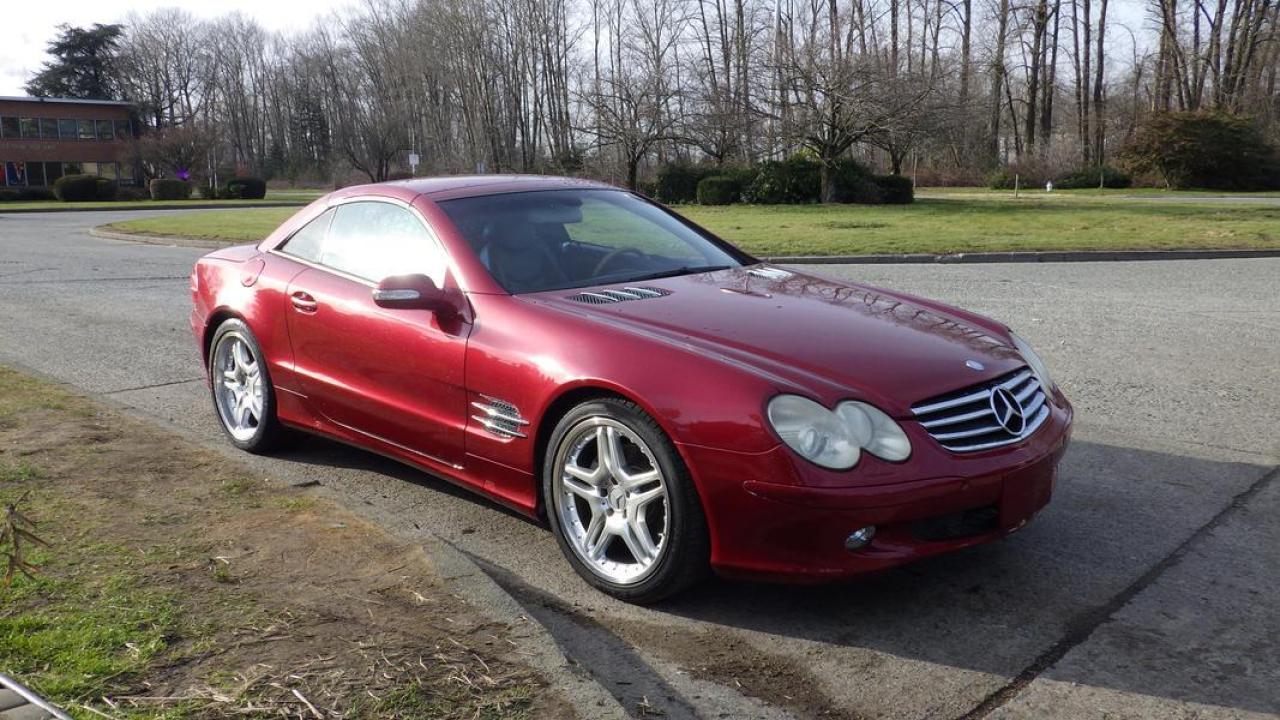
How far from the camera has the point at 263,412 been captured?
5438 millimetres

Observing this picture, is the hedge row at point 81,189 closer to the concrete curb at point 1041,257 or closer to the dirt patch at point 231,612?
the concrete curb at point 1041,257

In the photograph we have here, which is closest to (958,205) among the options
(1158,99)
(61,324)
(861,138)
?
(861,138)

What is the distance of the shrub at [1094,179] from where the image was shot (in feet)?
144

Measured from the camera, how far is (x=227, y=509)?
4477mm

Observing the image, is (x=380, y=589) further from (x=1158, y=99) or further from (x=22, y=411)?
(x=1158, y=99)

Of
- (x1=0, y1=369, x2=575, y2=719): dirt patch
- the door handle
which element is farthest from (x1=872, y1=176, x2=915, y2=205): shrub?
(x1=0, y1=369, x2=575, y2=719): dirt patch

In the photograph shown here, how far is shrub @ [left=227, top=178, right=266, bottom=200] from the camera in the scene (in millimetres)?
56375

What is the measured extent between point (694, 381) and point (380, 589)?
4.14 feet

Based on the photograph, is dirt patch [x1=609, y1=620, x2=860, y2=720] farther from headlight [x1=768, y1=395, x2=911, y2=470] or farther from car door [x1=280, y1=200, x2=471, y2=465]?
car door [x1=280, y1=200, x2=471, y2=465]

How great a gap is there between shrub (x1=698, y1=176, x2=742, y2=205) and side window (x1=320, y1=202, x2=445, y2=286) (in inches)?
1142

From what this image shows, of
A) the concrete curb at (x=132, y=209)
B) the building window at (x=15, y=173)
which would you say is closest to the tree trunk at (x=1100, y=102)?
the concrete curb at (x=132, y=209)

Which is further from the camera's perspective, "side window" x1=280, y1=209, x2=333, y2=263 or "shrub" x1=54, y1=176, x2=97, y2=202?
"shrub" x1=54, y1=176, x2=97, y2=202

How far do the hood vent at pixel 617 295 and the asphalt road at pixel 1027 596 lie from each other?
3.23 feet

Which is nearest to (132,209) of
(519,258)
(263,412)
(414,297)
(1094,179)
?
(1094,179)
